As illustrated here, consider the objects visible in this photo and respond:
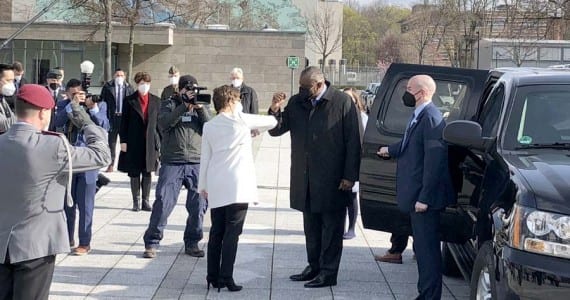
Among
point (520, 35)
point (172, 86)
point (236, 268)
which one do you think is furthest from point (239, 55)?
point (236, 268)

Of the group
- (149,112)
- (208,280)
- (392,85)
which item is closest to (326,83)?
(392,85)

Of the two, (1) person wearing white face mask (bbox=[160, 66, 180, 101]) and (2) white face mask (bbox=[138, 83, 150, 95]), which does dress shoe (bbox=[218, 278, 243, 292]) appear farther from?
(2) white face mask (bbox=[138, 83, 150, 95])

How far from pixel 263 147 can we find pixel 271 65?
66.7 feet

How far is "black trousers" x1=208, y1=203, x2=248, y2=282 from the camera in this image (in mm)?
7125

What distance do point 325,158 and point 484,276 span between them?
2358mm

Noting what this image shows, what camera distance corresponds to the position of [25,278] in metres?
4.55

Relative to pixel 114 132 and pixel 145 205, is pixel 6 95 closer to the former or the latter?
pixel 145 205

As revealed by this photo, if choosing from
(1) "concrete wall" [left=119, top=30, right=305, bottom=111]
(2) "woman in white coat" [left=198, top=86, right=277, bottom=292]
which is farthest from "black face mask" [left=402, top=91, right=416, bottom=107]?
(1) "concrete wall" [left=119, top=30, right=305, bottom=111]

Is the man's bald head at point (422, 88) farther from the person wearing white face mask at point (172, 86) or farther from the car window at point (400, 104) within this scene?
the person wearing white face mask at point (172, 86)

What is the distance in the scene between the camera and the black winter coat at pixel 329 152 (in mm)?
7328

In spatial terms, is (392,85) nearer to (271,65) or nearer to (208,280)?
(208,280)

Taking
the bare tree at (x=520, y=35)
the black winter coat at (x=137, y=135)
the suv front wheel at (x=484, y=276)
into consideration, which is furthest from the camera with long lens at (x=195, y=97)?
the bare tree at (x=520, y=35)

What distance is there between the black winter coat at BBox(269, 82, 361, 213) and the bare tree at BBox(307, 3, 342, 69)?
198 feet

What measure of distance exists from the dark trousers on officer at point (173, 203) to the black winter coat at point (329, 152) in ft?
4.95
